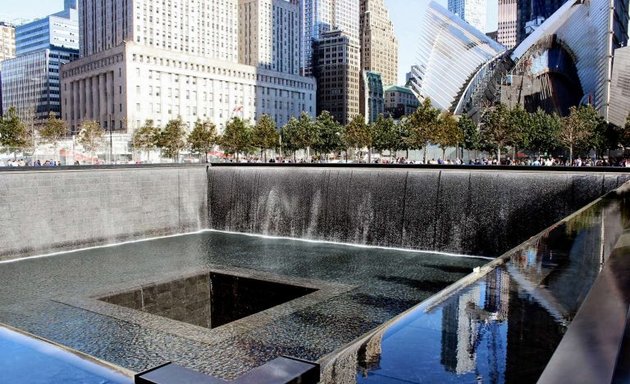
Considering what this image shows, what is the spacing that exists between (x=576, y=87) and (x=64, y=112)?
263 ft

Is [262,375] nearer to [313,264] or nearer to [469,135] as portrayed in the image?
[313,264]

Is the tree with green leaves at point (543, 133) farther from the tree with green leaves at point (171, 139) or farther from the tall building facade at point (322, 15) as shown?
the tall building facade at point (322, 15)

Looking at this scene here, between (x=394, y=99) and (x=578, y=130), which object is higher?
(x=394, y=99)

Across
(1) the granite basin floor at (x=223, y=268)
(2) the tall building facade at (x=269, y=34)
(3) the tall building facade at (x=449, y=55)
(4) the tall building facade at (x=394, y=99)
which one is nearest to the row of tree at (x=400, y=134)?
(3) the tall building facade at (x=449, y=55)

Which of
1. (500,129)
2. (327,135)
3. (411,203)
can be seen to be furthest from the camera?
(327,135)

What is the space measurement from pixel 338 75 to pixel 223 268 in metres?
135

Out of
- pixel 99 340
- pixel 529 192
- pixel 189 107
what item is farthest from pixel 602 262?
pixel 189 107

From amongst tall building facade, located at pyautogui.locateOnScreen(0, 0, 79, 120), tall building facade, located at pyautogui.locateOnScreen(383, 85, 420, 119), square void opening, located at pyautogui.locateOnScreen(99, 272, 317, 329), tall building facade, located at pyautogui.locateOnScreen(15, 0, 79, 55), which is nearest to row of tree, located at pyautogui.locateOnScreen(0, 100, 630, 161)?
square void opening, located at pyautogui.locateOnScreen(99, 272, 317, 329)

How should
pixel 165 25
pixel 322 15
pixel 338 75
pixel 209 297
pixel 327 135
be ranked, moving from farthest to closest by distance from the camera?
pixel 322 15 → pixel 338 75 → pixel 165 25 → pixel 327 135 → pixel 209 297

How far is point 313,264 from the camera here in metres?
15.0

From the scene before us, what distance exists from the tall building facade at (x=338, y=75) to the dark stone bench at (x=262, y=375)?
140894mm

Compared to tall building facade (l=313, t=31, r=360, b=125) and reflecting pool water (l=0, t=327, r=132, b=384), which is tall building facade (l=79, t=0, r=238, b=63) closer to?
tall building facade (l=313, t=31, r=360, b=125)

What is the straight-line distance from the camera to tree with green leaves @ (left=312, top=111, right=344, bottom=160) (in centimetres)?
6269

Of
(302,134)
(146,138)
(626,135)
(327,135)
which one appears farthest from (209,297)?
(327,135)
